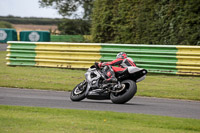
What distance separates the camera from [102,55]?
15.8 meters

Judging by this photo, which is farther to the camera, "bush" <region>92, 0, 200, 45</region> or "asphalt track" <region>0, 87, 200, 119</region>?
"bush" <region>92, 0, 200, 45</region>

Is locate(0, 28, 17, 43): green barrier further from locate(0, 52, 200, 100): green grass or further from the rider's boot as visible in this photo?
the rider's boot

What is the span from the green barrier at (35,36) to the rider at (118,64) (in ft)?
76.4

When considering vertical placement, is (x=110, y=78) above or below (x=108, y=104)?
above

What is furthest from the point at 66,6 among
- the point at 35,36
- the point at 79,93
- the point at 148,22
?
the point at 79,93

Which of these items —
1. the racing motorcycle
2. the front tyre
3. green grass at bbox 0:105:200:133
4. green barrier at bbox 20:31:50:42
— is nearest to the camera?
green grass at bbox 0:105:200:133

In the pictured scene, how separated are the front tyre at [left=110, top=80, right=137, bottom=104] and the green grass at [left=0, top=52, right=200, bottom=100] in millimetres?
2238

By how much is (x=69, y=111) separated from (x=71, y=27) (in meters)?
26.5

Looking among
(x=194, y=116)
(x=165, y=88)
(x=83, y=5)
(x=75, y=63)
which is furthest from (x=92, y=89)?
(x=83, y=5)

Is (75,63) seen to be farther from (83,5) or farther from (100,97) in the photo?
(83,5)

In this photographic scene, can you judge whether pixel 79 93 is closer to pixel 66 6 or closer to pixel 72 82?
pixel 72 82

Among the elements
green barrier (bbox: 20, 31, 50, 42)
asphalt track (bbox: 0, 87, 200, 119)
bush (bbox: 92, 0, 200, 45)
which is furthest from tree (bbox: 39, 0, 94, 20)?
asphalt track (bbox: 0, 87, 200, 119)

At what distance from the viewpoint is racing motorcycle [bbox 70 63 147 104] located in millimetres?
8992

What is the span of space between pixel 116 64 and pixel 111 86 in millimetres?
527
